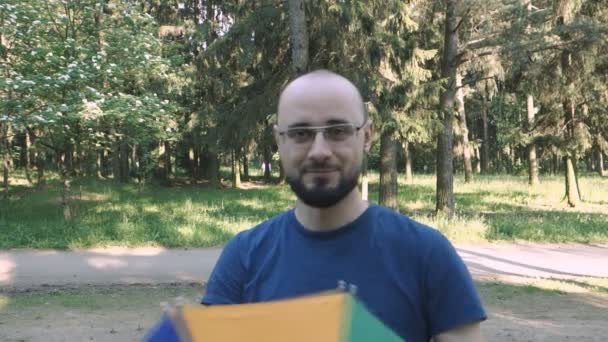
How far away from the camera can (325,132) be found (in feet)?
5.77

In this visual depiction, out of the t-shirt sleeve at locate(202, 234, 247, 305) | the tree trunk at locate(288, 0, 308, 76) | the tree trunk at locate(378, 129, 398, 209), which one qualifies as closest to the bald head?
the t-shirt sleeve at locate(202, 234, 247, 305)

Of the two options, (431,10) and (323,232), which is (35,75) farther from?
(323,232)

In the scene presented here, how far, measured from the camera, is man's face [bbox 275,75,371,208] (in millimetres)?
1746

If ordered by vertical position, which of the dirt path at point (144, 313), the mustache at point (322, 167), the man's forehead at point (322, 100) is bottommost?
the dirt path at point (144, 313)

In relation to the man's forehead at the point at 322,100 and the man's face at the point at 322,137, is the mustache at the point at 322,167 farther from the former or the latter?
the man's forehead at the point at 322,100

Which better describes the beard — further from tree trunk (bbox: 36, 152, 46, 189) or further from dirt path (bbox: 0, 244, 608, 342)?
tree trunk (bbox: 36, 152, 46, 189)

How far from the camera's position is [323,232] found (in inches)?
69.0


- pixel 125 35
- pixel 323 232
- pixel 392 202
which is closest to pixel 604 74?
pixel 392 202

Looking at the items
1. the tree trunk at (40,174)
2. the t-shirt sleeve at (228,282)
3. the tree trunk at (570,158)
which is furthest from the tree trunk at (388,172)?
the tree trunk at (40,174)

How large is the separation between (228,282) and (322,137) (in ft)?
1.79

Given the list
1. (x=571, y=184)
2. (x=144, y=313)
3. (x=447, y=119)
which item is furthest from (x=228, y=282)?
(x=571, y=184)

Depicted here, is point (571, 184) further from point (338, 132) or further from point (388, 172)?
point (338, 132)

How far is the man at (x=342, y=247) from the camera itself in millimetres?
1674

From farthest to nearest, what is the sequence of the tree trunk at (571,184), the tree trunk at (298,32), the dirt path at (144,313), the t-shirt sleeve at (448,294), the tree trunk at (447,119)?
the tree trunk at (571,184) < the tree trunk at (447,119) < the tree trunk at (298,32) < the dirt path at (144,313) < the t-shirt sleeve at (448,294)
